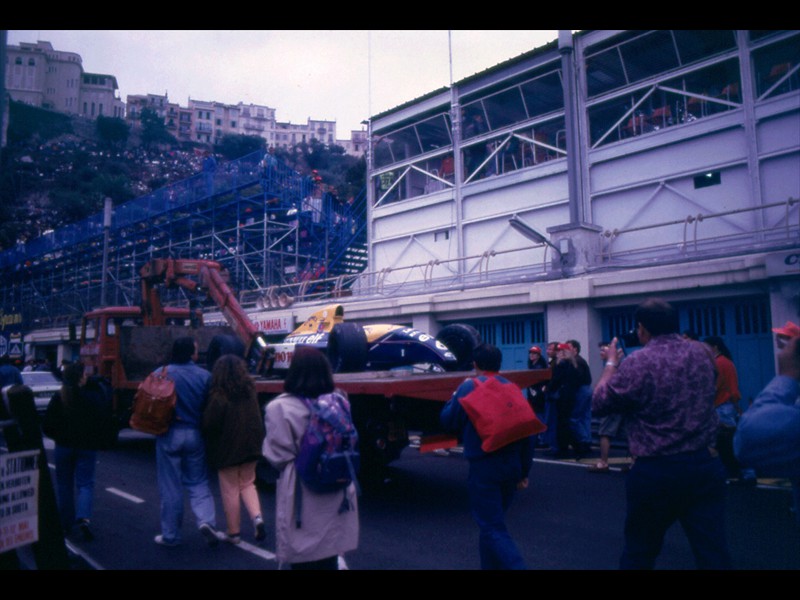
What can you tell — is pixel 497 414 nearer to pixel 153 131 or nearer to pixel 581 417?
pixel 581 417

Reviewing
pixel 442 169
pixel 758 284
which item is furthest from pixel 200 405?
pixel 442 169

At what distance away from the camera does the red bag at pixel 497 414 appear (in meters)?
3.84

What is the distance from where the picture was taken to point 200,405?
5512 millimetres

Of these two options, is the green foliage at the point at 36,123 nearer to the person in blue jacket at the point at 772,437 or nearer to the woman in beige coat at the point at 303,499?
the woman in beige coat at the point at 303,499

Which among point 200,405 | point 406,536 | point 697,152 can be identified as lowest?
point 406,536

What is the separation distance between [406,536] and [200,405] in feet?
7.68

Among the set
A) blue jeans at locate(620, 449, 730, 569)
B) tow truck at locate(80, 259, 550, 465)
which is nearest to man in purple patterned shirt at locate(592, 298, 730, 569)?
blue jeans at locate(620, 449, 730, 569)

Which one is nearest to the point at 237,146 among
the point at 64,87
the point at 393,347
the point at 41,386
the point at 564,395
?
the point at 64,87

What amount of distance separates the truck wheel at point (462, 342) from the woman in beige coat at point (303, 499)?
537cm

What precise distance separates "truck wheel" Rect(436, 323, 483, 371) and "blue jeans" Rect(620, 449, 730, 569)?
537cm

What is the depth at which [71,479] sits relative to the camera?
591 centimetres

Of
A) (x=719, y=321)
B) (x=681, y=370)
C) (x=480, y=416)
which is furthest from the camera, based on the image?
(x=719, y=321)

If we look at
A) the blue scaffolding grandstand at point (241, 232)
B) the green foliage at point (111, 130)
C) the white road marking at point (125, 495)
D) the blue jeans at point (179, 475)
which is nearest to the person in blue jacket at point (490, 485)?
the blue jeans at point (179, 475)
